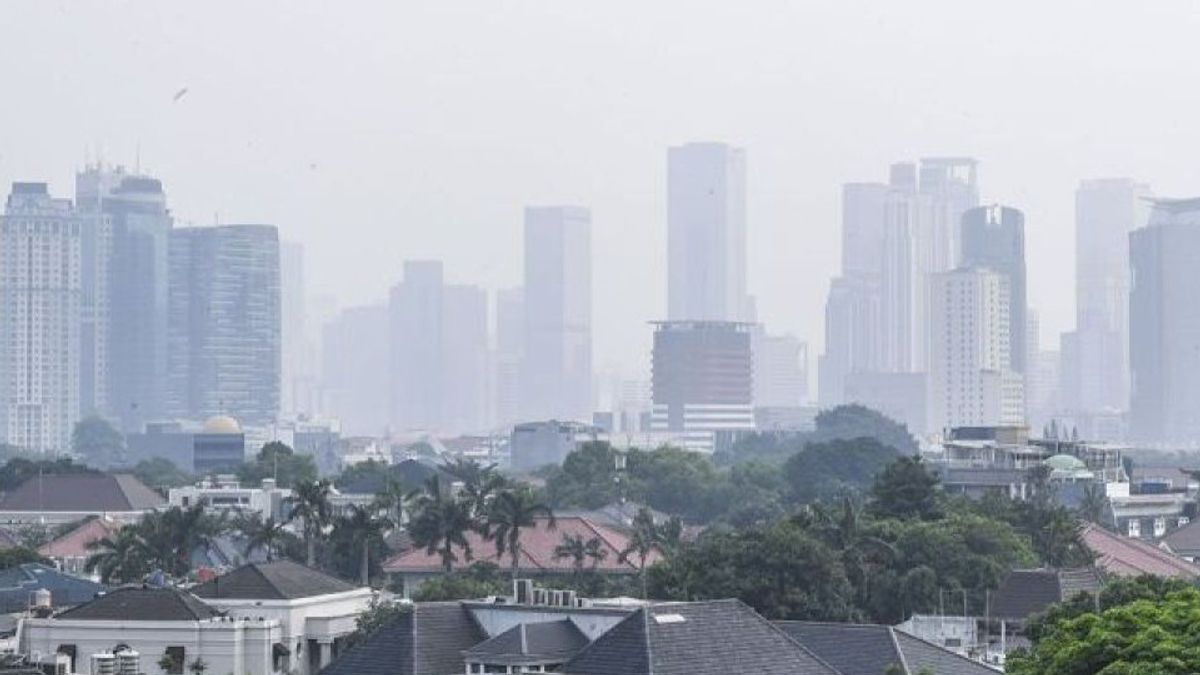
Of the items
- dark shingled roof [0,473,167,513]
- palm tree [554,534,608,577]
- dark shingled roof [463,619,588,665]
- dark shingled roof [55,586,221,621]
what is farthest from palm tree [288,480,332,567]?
dark shingled roof [463,619,588,665]

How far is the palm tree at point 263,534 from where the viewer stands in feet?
281

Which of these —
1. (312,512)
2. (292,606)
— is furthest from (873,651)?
(312,512)

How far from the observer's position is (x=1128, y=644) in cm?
4156

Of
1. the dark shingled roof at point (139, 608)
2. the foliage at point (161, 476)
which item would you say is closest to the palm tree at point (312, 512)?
the dark shingled roof at point (139, 608)

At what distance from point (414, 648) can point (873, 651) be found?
255 inches

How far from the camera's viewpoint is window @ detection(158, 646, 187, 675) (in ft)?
178

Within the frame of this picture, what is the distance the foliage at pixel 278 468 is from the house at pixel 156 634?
77394 mm

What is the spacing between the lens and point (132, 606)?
55.5 metres

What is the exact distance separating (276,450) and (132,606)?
319ft

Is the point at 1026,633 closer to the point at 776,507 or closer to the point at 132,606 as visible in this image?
the point at 132,606

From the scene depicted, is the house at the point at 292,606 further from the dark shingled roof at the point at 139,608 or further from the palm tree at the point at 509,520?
the palm tree at the point at 509,520

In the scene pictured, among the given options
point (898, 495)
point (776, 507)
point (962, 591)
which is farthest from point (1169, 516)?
point (962, 591)

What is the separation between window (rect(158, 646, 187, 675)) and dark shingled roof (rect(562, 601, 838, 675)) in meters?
10.7

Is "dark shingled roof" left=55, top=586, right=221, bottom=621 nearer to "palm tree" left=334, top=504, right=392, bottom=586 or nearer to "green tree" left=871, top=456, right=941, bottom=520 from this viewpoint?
"palm tree" left=334, top=504, right=392, bottom=586
